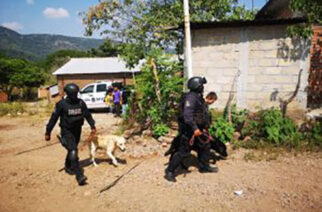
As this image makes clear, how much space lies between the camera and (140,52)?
10.5 m

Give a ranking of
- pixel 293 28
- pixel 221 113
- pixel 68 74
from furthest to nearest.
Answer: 1. pixel 68 74
2. pixel 221 113
3. pixel 293 28

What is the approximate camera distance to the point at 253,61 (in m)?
6.24

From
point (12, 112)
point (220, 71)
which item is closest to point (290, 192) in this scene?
point (220, 71)

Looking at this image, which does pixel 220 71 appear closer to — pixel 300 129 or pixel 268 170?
pixel 300 129

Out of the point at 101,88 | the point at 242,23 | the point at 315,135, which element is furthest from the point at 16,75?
the point at 315,135

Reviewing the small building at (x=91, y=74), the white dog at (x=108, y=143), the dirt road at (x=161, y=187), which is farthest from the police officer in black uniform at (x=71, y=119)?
the small building at (x=91, y=74)

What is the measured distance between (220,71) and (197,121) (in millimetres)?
2889

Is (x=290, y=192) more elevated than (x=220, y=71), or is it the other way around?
(x=220, y=71)

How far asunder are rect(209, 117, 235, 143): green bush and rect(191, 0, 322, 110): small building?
1.06 m

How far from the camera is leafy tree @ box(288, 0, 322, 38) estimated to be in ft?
17.7

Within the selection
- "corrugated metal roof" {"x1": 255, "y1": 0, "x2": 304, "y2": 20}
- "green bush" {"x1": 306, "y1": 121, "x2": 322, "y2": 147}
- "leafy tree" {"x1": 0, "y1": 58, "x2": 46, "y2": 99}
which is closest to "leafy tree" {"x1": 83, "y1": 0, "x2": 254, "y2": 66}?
"corrugated metal roof" {"x1": 255, "y1": 0, "x2": 304, "y2": 20}

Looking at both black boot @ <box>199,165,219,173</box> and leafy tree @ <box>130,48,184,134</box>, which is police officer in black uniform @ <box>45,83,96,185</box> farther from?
leafy tree @ <box>130,48,184,134</box>

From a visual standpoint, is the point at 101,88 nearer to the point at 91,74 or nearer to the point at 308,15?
the point at 308,15

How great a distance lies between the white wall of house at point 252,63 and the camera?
6.06 meters
